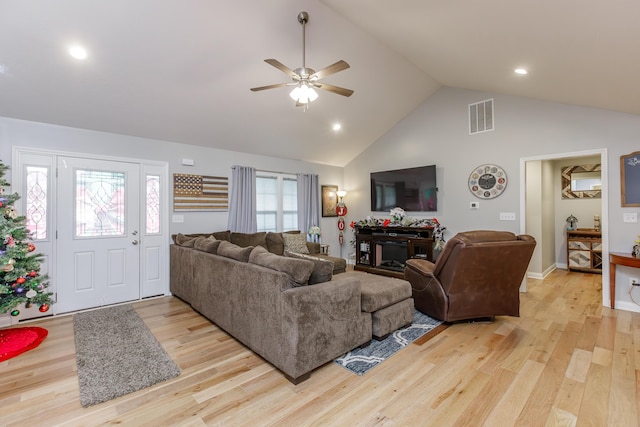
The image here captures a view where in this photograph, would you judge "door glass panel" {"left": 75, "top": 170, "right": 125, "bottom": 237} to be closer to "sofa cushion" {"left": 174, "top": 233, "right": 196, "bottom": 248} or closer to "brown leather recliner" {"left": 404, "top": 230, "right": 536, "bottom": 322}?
"sofa cushion" {"left": 174, "top": 233, "right": 196, "bottom": 248}

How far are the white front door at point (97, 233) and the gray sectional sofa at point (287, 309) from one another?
2.03m

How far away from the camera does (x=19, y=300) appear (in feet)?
10.2

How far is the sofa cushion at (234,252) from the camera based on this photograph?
294 cm

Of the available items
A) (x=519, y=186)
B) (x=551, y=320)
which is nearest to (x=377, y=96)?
(x=519, y=186)

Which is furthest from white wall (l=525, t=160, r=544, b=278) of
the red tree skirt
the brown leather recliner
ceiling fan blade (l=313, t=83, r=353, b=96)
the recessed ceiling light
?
the red tree skirt

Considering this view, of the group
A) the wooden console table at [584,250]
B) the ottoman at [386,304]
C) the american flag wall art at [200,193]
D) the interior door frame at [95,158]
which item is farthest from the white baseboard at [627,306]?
the interior door frame at [95,158]

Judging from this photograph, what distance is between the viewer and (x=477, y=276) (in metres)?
3.18

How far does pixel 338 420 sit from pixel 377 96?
15.6 ft

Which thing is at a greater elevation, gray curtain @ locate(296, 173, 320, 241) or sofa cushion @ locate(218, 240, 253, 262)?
gray curtain @ locate(296, 173, 320, 241)

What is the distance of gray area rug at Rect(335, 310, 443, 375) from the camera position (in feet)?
8.31

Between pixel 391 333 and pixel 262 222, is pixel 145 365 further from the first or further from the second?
pixel 262 222

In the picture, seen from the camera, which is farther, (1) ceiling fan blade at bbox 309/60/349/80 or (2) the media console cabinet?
(2) the media console cabinet

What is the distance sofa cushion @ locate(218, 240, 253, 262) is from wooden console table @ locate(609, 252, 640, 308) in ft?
14.6

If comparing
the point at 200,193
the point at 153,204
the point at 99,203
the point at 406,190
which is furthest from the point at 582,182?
the point at 99,203
